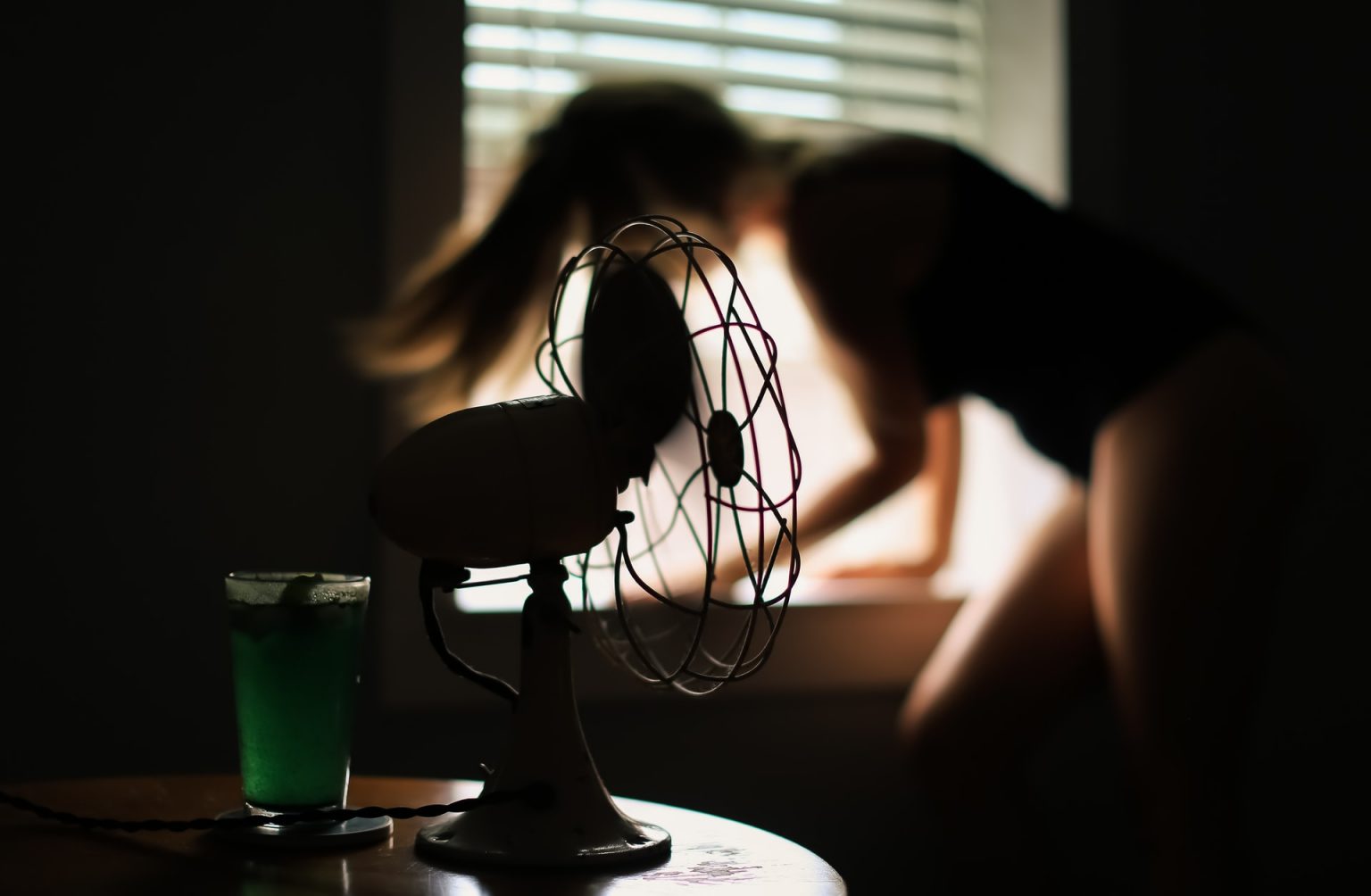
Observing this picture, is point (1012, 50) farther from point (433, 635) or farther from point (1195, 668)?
point (433, 635)

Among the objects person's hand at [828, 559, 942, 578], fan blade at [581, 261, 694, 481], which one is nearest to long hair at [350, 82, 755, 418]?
fan blade at [581, 261, 694, 481]

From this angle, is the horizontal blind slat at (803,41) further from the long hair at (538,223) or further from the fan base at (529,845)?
the fan base at (529,845)

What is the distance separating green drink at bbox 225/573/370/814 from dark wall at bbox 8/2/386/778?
702 millimetres

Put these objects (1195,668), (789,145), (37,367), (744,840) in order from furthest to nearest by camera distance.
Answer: (789,145)
(37,367)
(1195,668)
(744,840)

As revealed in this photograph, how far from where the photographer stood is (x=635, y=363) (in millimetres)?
789

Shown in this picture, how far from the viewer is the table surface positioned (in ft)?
2.09

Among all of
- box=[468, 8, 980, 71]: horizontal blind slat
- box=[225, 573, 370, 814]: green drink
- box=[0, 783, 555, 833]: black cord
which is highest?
box=[468, 8, 980, 71]: horizontal blind slat

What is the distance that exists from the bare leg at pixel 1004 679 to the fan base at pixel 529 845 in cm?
85

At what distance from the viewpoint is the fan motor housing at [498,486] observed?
2.24 feet

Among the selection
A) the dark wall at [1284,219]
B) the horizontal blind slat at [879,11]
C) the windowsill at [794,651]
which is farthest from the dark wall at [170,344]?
the dark wall at [1284,219]

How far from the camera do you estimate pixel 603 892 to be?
0.63 metres

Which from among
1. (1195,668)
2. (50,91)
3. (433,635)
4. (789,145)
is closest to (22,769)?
(50,91)

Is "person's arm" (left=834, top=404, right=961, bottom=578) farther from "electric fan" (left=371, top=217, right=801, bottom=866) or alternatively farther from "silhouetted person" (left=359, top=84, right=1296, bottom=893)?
"electric fan" (left=371, top=217, right=801, bottom=866)

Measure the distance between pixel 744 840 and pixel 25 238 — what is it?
1.05 meters
